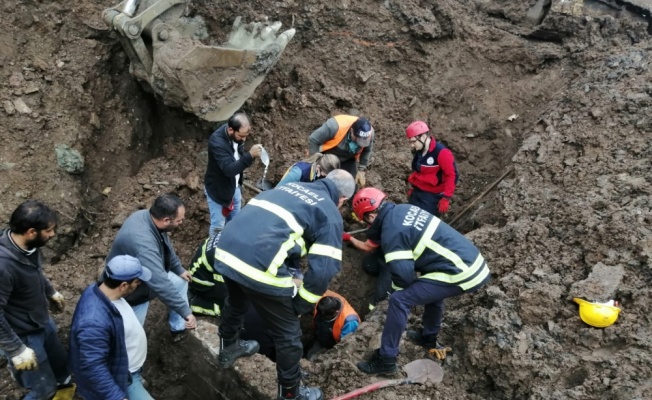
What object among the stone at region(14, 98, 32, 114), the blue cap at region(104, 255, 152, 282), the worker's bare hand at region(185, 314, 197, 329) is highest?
the blue cap at region(104, 255, 152, 282)

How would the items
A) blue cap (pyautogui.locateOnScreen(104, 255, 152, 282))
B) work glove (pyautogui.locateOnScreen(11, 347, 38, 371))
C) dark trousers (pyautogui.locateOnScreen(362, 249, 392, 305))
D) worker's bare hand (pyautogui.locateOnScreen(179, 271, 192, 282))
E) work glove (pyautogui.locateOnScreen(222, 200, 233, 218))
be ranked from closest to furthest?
blue cap (pyautogui.locateOnScreen(104, 255, 152, 282)), work glove (pyautogui.locateOnScreen(11, 347, 38, 371)), worker's bare hand (pyautogui.locateOnScreen(179, 271, 192, 282)), work glove (pyautogui.locateOnScreen(222, 200, 233, 218)), dark trousers (pyautogui.locateOnScreen(362, 249, 392, 305))

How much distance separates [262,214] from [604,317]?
8.20 feet

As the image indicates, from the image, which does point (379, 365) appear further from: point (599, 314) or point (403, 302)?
point (599, 314)

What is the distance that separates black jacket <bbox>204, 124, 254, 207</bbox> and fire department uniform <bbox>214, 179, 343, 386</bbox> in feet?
4.40

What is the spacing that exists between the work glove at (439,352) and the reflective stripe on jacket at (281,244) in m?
1.33

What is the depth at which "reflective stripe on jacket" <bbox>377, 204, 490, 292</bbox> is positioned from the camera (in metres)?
3.76

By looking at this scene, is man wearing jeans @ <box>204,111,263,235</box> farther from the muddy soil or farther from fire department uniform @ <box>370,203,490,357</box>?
fire department uniform @ <box>370,203,490,357</box>

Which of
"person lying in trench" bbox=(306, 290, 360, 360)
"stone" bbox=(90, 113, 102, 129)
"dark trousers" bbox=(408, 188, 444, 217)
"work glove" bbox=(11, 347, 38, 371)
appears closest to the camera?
"work glove" bbox=(11, 347, 38, 371)

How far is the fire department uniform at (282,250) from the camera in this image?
3.32 metres

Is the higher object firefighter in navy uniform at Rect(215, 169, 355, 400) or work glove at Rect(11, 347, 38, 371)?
firefighter in navy uniform at Rect(215, 169, 355, 400)

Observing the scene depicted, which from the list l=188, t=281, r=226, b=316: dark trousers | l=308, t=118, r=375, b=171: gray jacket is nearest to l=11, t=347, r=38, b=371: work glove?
l=188, t=281, r=226, b=316: dark trousers

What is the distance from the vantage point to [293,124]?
6.93 metres

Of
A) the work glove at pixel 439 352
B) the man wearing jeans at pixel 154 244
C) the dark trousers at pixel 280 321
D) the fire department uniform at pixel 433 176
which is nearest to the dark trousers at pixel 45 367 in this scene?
the man wearing jeans at pixel 154 244

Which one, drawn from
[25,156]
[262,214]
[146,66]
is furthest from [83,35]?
[262,214]
